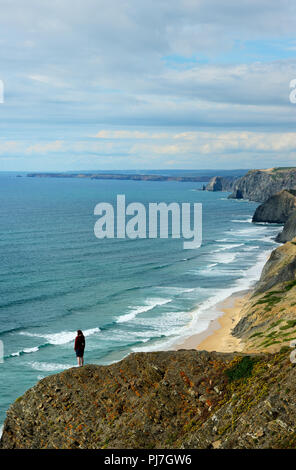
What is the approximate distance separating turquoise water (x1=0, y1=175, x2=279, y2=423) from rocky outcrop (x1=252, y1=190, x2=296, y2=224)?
24740 mm

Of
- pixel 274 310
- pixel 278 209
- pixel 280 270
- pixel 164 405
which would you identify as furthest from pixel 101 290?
pixel 278 209

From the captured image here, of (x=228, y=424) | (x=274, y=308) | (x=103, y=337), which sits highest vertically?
(x=228, y=424)

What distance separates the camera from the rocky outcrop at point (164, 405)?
15391mm

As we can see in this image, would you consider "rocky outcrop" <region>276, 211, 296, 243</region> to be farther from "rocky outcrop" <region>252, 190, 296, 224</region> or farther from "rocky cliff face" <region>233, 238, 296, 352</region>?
"rocky cliff face" <region>233, 238, 296, 352</region>

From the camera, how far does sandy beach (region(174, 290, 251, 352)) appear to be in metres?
41.0

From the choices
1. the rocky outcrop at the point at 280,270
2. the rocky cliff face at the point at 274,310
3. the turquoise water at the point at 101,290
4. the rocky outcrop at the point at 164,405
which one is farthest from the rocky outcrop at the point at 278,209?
the rocky outcrop at the point at 164,405

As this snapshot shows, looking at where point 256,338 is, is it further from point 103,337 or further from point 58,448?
point 58,448

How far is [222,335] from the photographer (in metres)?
44.7

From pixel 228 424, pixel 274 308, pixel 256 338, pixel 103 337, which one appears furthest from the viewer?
pixel 103 337

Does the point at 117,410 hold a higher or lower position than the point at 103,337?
higher

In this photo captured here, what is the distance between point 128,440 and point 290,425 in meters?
5.65

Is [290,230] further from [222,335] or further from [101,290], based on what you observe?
[222,335]

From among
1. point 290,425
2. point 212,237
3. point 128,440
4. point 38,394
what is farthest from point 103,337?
point 212,237

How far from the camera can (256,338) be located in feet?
122
